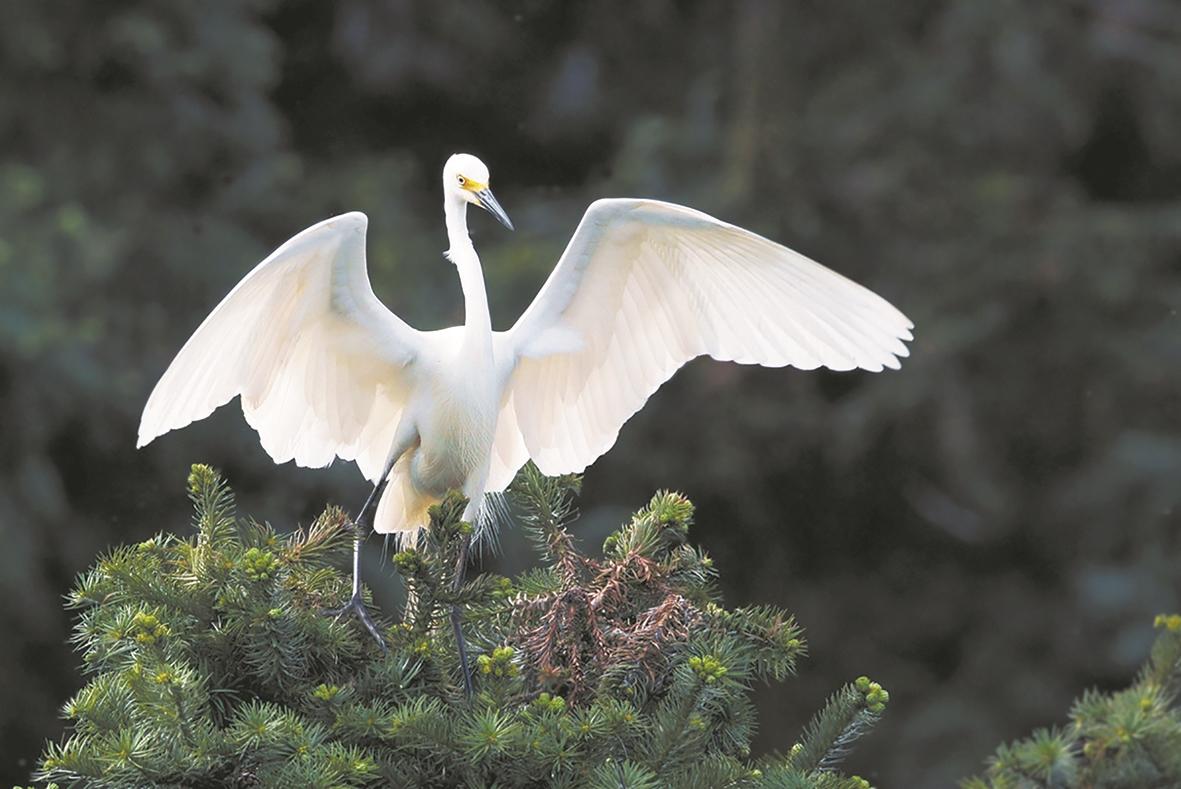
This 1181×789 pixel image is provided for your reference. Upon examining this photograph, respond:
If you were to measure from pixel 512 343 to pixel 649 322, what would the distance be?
9.4 inches

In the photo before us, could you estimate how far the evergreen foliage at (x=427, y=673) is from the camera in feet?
6.81

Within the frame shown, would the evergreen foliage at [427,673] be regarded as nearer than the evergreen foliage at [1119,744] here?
No

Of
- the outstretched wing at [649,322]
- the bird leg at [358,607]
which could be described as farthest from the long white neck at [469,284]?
the bird leg at [358,607]

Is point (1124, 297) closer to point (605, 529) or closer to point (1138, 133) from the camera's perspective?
point (1138, 133)

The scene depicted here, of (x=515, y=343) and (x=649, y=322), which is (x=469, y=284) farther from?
(x=649, y=322)

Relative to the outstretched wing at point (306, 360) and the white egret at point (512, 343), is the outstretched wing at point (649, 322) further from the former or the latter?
the outstretched wing at point (306, 360)

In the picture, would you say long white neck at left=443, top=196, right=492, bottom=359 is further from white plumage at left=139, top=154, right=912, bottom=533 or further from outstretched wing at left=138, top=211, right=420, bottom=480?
outstretched wing at left=138, top=211, right=420, bottom=480

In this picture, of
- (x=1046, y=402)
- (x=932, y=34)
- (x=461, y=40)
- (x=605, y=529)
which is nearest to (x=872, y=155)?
(x=932, y=34)

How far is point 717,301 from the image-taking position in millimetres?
3199

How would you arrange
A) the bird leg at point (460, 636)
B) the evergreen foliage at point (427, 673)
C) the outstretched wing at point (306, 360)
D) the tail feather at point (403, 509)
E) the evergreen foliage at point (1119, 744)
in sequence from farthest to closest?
1. the tail feather at point (403, 509)
2. the outstretched wing at point (306, 360)
3. the bird leg at point (460, 636)
4. the evergreen foliage at point (427, 673)
5. the evergreen foliage at point (1119, 744)

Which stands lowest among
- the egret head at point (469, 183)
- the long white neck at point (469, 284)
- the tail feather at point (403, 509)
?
the tail feather at point (403, 509)

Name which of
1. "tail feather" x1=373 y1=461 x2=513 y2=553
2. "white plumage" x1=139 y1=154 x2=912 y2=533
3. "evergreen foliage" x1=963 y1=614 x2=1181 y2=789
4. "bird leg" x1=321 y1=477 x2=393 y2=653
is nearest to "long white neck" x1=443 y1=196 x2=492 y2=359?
"white plumage" x1=139 y1=154 x2=912 y2=533

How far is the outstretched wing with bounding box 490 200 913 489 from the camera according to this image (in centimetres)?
304

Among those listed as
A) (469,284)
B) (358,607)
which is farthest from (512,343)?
(358,607)
